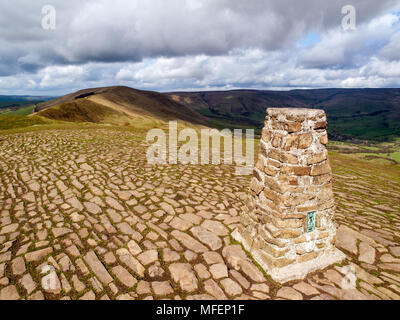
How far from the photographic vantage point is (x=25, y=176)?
318 inches

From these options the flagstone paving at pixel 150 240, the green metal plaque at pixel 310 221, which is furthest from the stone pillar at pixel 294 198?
the flagstone paving at pixel 150 240

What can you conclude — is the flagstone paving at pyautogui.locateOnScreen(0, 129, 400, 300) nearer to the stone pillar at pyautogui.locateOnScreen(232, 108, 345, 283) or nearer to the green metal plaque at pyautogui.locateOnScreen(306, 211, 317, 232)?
the stone pillar at pyautogui.locateOnScreen(232, 108, 345, 283)

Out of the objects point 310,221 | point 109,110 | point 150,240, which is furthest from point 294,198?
point 109,110

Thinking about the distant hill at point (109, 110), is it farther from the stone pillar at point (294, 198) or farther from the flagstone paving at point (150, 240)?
the stone pillar at point (294, 198)

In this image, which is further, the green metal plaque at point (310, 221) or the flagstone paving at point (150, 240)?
the green metal plaque at point (310, 221)

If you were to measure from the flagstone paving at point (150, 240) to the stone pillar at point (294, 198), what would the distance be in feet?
1.03

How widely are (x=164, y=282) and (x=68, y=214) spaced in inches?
137

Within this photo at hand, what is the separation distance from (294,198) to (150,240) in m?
3.23

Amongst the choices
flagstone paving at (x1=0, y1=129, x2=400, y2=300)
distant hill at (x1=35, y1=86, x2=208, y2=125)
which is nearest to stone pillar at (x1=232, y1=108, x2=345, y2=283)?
flagstone paving at (x1=0, y1=129, x2=400, y2=300)

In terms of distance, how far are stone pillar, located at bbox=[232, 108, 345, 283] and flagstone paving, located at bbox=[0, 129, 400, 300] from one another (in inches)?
12.4

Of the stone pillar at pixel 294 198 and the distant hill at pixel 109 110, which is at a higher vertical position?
the distant hill at pixel 109 110

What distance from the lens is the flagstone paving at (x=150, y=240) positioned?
12.2 feet

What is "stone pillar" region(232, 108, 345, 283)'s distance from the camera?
3895 millimetres
